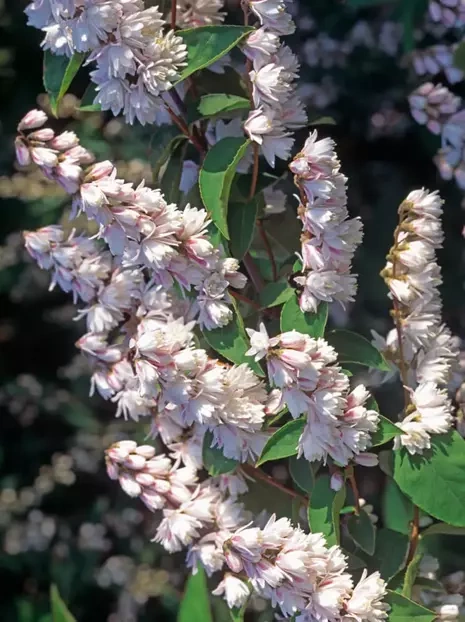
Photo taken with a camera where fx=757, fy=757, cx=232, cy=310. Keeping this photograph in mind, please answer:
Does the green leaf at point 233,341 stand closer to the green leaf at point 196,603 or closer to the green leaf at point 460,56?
Result: the green leaf at point 196,603

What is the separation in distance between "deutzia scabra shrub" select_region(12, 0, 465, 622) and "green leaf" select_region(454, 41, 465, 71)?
0.35 meters

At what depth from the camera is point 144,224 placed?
62 centimetres

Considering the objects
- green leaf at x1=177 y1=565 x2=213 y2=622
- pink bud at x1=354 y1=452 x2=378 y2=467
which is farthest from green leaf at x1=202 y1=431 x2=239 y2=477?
green leaf at x1=177 y1=565 x2=213 y2=622

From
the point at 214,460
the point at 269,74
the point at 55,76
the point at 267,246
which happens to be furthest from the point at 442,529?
the point at 55,76

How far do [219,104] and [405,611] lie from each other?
486 millimetres

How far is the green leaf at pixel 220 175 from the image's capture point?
0.68 meters

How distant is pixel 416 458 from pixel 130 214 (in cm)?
34

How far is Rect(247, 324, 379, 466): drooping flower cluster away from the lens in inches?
24.0

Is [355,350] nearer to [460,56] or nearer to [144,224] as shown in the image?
[144,224]

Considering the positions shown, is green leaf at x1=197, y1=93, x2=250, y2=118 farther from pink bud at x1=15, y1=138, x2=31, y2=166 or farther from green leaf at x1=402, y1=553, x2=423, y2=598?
green leaf at x1=402, y1=553, x2=423, y2=598

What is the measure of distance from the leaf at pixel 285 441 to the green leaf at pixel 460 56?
573 mm

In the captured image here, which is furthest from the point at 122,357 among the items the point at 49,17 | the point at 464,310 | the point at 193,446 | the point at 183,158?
the point at 464,310

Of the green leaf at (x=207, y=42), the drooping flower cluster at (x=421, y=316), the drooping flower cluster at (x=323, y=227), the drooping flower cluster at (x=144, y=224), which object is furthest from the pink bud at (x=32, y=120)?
the drooping flower cluster at (x=421, y=316)

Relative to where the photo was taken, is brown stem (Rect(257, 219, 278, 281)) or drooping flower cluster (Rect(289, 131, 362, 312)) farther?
brown stem (Rect(257, 219, 278, 281))
